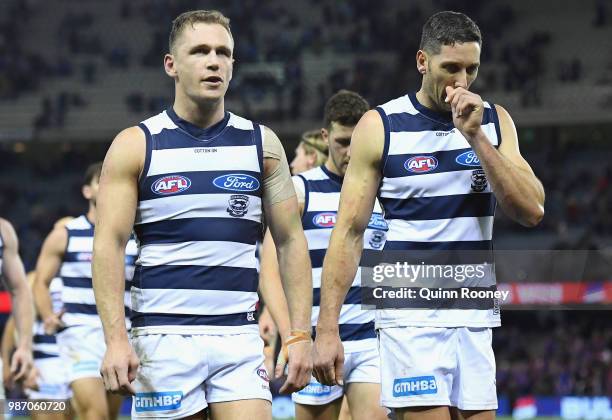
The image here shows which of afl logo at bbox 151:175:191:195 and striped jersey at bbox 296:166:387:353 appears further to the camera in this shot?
striped jersey at bbox 296:166:387:353

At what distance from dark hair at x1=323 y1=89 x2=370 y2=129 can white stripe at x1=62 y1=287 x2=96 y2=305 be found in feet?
9.53

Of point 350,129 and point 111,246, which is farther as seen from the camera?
point 350,129

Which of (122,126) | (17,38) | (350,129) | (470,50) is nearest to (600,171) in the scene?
(122,126)

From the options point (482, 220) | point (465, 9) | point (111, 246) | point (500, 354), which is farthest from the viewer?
point (465, 9)

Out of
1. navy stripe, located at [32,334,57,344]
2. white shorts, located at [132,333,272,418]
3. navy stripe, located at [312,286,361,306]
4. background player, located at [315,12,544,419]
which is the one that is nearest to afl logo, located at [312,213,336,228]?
navy stripe, located at [312,286,361,306]

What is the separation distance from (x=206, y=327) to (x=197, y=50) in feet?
3.82

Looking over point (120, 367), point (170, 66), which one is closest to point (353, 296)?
point (170, 66)

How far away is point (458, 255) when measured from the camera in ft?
15.8

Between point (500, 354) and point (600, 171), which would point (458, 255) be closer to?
point (500, 354)

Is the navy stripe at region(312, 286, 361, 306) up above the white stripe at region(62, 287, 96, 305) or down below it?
below

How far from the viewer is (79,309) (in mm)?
8781

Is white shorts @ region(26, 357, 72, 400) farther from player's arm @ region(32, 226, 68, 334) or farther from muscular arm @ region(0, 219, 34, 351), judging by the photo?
muscular arm @ region(0, 219, 34, 351)

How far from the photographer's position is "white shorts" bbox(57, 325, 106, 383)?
852 centimetres

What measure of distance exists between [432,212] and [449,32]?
795 millimetres
